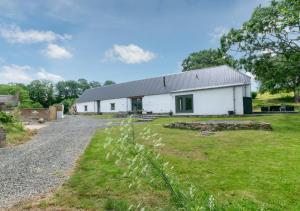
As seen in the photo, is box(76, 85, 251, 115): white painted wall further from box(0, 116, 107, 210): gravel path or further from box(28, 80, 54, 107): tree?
box(28, 80, 54, 107): tree

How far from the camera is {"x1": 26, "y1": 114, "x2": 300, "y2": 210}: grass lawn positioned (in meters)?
5.03

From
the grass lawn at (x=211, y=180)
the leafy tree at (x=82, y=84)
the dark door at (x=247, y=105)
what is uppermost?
the leafy tree at (x=82, y=84)

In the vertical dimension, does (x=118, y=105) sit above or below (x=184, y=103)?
above

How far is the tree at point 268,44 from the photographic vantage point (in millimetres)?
20484

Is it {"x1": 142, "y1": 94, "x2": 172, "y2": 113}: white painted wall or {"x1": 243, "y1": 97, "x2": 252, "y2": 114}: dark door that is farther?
{"x1": 142, "y1": 94, "x2": 172, "y2": 113}: white painted wall

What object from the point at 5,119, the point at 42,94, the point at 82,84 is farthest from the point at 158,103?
the point at 82,84

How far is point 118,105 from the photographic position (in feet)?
141

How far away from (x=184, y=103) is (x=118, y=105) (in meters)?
13.6

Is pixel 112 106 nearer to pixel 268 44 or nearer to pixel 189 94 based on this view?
pixel 189 94

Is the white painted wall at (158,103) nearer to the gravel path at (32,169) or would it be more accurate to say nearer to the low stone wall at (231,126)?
the low stone wall at (231,126)

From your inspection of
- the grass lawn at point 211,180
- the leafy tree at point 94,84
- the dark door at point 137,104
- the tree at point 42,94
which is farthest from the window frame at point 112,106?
the leafy tree at point 94,84

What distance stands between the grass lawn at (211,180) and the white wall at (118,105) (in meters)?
30.5

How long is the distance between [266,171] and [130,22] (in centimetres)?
1638

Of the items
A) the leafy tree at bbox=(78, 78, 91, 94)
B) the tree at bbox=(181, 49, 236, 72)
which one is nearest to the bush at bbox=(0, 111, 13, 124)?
the tree at bbox=(181, 49, 236, 72)
